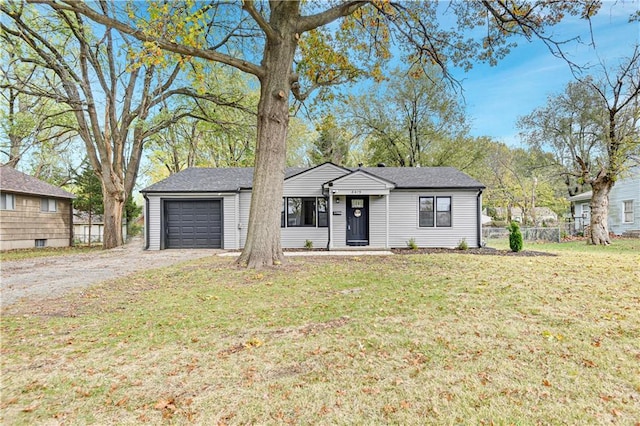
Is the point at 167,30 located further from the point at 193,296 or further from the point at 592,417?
the point at 592,417

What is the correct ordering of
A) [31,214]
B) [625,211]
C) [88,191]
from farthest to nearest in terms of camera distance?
[625,211] < [88,191] < [31,214]

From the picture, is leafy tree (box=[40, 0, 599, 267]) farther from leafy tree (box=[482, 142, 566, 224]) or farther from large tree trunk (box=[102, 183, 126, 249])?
leafy tree (box=[482, 142, 566, 224])

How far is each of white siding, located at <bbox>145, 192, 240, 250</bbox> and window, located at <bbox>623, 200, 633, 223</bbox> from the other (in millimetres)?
24584

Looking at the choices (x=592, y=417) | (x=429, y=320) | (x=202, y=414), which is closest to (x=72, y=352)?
(x=202, y=414)

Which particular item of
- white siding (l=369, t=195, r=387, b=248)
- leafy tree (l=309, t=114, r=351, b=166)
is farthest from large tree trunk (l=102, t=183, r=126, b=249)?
leafy tree (l=309, t=114, r=351, b=166)

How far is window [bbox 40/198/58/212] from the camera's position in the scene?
16.6m

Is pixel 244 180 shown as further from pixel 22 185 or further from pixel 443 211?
pixel 22 185

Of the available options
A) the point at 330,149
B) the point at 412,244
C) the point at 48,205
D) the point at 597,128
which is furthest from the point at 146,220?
the point at 597,128

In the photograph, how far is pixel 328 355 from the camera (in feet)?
10.6

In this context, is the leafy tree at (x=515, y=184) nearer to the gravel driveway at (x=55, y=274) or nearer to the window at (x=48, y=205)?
the gravel driveway at (x=55, y=274)

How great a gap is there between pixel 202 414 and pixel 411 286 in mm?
4518

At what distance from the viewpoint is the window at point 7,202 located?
14578mm

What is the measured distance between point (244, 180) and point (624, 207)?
80.5ft

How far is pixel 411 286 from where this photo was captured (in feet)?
19.9
